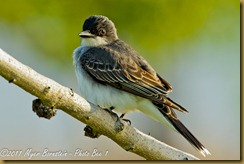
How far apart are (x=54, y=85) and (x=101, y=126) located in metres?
0.56

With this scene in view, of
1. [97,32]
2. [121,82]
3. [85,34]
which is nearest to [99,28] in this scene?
[97,32]

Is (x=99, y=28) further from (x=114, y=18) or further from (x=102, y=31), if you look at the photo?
(x=114, y=18)

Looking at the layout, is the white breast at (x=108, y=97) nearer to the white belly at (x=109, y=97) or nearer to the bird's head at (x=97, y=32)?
the white belly at (x=109, y=97)

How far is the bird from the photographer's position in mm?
5055

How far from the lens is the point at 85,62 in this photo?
555 cm

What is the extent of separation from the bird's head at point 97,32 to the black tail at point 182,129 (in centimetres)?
118

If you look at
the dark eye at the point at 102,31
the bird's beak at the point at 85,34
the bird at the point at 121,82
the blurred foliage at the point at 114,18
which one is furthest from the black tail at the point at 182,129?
the blurred foliage at the point at 114,18

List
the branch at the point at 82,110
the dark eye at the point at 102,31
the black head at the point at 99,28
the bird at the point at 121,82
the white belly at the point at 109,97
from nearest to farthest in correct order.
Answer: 1. the branch at the point at 82,110
2. the bird at the point at 121,82
3. the white belly at the point at 109,97
4. the black head at the point at 99,28
5. the dark eye at the point at 102,31

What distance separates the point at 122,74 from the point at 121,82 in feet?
0.41

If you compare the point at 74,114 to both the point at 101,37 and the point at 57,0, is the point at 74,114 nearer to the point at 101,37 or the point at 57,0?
the point at 101,37

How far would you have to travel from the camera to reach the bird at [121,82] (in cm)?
505

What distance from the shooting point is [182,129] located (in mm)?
4941

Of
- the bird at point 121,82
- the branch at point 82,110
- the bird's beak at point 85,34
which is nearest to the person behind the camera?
the branch at point 82,110

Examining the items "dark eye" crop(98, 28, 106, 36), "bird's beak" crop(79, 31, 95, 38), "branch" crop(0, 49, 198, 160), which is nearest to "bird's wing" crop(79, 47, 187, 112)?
"bird's beak" crop(79, 31, 95, 38)
